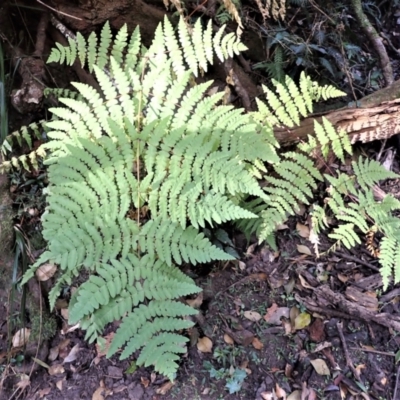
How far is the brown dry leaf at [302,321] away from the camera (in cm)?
237

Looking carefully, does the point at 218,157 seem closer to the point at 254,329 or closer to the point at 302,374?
the point at 254,329

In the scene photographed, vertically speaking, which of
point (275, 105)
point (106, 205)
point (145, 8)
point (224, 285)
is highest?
point (145, 8)

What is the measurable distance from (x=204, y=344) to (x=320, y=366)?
64 cm

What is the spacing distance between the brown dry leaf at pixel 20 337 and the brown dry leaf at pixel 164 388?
2.88 feet

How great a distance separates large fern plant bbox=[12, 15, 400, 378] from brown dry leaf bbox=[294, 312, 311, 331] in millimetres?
479

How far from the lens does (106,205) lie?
7.13 feet

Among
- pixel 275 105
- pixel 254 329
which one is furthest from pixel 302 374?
pixel 275 105

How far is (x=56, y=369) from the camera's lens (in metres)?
2.41

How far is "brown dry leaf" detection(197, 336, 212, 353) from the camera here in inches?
91.9

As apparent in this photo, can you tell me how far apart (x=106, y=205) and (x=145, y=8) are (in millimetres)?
1543

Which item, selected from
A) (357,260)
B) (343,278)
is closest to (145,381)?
(343,278)

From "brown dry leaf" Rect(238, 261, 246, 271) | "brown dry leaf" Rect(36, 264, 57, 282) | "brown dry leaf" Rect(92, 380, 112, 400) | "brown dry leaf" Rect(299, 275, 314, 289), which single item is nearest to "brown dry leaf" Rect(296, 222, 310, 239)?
"brown dry leaf" Rect(299, 275, 314, 289)

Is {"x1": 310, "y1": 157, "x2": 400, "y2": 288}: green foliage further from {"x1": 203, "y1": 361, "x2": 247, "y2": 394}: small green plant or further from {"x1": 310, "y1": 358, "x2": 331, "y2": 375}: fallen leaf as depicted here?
{"x1": 203, "y1": 361, "x2": 247, "y2": 394}: small green plant

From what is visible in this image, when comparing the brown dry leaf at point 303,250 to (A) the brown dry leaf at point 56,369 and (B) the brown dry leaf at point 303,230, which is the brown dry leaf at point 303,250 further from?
(A) the brown dry leaf at point 56,369
